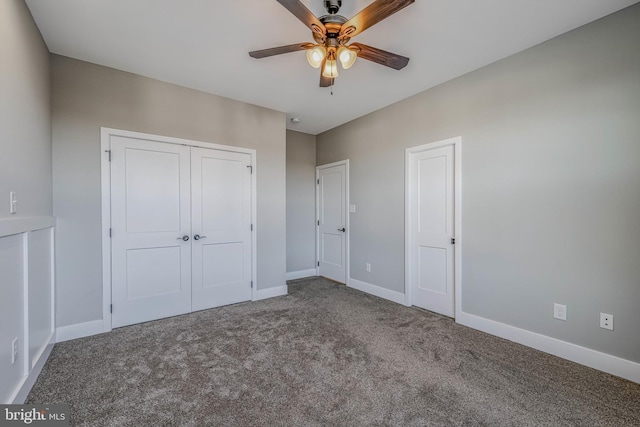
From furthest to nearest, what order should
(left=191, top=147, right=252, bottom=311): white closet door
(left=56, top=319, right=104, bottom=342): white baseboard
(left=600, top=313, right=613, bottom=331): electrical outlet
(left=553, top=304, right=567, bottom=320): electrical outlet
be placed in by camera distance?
(left=191, top=147, right=252, bottom=311): white closet door < (left=56, top=319, right=104, bottom=342): white baseboard < (left=553, top=304, right=567, bottom=320): electrical outlet < (left=600, top=313, right=613, bottom=331): electrical outlet

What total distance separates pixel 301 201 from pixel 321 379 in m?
3.38

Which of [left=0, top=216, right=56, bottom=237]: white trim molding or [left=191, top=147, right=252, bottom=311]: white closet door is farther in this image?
[left=191, top=147, right=252, bottom=311]: white closet door

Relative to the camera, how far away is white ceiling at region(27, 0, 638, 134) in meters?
2.00

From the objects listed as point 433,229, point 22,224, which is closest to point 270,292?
point 433,229

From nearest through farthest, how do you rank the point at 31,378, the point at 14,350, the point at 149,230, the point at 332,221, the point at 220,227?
the point at 14,350
the point at 31,378
the point at 149,230
the point at 220,227
the point at 332,221

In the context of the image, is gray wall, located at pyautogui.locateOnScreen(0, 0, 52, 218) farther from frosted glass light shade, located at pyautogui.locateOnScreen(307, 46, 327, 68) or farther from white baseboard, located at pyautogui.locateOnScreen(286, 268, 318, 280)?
white baseboard, located at pyautogui.locateOnScreen(286, 268, 318, 280)

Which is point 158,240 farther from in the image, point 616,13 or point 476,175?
point 616,13

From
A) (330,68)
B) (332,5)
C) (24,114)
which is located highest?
(332,5)

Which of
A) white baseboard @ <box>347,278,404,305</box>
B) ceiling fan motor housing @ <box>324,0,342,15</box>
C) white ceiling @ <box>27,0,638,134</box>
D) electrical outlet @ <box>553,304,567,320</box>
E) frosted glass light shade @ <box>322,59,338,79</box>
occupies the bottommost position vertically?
white baseboard @ <box>347,278,404,305</box>

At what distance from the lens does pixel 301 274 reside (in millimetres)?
4988

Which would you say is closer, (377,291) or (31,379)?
(31,379)

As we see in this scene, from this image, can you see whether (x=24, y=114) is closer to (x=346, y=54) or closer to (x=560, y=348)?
(x=346, y=54)

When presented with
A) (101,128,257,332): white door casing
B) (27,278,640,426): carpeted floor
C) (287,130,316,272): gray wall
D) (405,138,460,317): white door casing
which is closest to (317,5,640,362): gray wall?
(405,138,460,317): white door casing

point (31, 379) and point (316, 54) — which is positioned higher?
point (316, 54)
